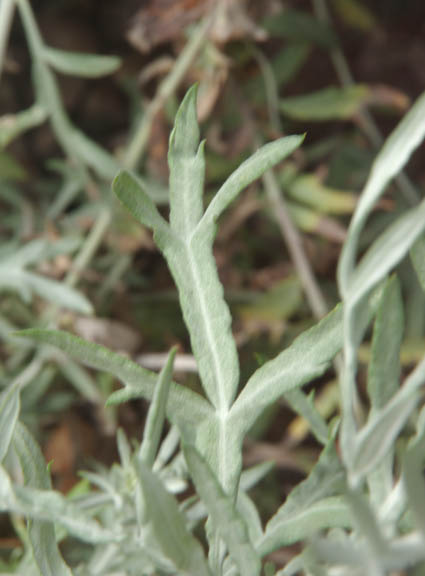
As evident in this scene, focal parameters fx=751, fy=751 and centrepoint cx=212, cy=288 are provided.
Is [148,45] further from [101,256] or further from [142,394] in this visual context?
[142,394]

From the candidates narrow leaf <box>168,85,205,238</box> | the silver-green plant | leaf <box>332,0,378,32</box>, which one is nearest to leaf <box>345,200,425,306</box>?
the silver-green plant

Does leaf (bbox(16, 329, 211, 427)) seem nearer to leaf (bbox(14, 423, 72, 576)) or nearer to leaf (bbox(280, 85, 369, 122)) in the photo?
leaf (bbox(14, 423, 72, 576))

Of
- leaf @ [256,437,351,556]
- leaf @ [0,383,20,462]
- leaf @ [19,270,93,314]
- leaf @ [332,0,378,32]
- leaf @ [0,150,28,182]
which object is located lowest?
leaf @ [256,437,351,556]

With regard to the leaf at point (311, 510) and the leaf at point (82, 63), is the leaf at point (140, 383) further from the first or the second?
the leaf at point (82, 63)

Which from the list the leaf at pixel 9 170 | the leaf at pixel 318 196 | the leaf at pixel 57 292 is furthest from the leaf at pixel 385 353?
the leaf at pixel 9 170

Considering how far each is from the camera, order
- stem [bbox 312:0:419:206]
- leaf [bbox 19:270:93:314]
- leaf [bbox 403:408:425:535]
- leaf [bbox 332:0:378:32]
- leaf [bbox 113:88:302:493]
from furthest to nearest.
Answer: leaf [bbox 332:0:378:32]
stem [bbox 312:0:419:206]
leaf [bbox 19:270:93:314]
leaf [bbox 113:88:302:493]
leaf [bbox 403:408:425:535]

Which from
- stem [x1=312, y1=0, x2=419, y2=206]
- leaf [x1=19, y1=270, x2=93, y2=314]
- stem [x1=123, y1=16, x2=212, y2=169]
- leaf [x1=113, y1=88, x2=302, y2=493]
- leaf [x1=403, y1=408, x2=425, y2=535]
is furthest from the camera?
stem [x1=312, y1=0, x2=419, y2=206]

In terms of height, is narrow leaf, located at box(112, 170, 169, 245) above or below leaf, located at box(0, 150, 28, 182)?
below
